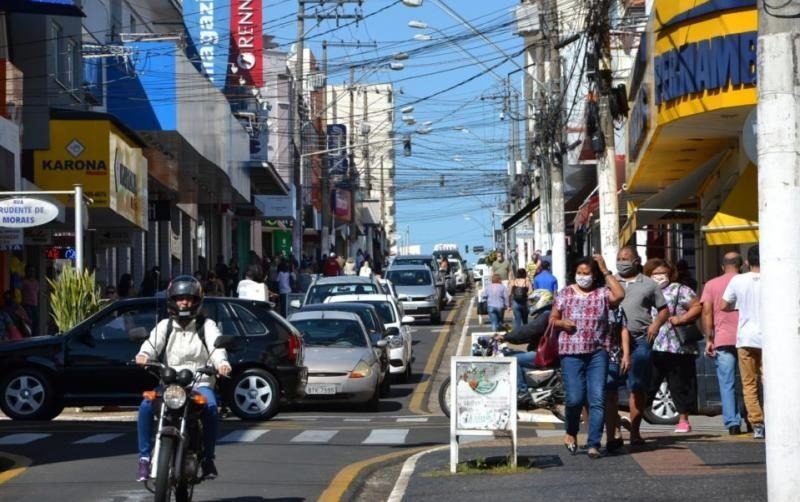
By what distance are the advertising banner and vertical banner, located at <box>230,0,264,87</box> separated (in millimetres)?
252

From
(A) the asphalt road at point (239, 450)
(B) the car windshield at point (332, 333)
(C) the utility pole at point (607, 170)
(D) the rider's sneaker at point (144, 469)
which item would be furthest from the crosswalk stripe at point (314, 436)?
(C) the utility pole at point (607, 170)

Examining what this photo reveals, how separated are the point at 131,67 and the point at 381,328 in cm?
1256

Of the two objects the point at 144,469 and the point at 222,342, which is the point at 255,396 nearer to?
the point at 222,342

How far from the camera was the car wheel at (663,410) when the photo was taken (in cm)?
1820

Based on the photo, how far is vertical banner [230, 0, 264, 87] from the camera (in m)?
50.2

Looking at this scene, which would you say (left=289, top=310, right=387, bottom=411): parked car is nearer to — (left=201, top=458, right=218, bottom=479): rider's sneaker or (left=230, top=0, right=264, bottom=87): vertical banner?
(left=201, top=458, right=218, bottom=479): rider's sneaker

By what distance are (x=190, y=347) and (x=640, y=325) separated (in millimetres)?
5165

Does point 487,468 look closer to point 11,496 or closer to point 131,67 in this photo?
point 11,496

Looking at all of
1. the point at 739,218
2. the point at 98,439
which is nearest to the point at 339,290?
→ the point at 739,218

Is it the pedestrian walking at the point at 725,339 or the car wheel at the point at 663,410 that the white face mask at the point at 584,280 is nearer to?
the pedestrian walking at the point at 725,339

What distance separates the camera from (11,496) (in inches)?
478

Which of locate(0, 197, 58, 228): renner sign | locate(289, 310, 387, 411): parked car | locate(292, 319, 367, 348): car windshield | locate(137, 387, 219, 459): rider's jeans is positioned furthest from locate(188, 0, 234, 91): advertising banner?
locate(137, 387, 219, 459): rider's jeans

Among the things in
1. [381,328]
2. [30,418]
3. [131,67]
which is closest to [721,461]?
[30,418]

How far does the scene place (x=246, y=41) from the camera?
5122cm
